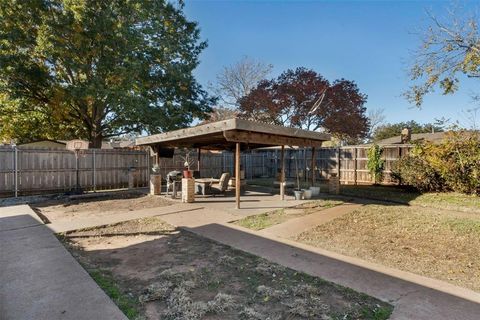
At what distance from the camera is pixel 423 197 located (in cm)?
940

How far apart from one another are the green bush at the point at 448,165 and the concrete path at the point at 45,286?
10675 mm

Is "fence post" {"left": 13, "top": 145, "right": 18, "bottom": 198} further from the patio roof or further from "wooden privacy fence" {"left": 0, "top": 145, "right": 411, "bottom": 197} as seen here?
the patio roof

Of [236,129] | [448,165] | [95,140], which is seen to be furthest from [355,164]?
[95,140]

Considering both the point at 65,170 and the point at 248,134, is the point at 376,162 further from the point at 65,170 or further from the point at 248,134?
the point at 65,170

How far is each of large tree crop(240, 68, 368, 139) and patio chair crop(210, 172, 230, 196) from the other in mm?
10375

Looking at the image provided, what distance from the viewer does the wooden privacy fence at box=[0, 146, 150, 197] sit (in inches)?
396

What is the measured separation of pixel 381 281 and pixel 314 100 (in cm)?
1746

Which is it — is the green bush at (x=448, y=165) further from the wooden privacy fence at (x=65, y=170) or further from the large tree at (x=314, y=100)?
the wooden privacy fence at (x=65, y=170)

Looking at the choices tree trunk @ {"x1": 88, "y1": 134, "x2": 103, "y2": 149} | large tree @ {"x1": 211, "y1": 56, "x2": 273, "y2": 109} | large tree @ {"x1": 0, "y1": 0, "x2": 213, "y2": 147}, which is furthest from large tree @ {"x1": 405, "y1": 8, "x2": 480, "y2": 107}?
large tree @ {"x1": 211, "y1": 56, "x2": 273, "y2": 109}

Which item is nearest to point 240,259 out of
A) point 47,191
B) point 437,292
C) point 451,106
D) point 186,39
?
point 437,292

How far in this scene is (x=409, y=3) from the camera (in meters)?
9.55

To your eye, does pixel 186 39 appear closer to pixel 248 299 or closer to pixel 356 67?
pixel 356 67

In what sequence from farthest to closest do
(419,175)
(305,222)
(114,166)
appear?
(114,166) < (419,175) < (305,222)

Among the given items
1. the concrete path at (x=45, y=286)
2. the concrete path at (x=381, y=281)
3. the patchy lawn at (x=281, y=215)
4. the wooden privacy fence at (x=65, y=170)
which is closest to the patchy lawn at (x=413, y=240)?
the concrete path at (x=381, y=281)
